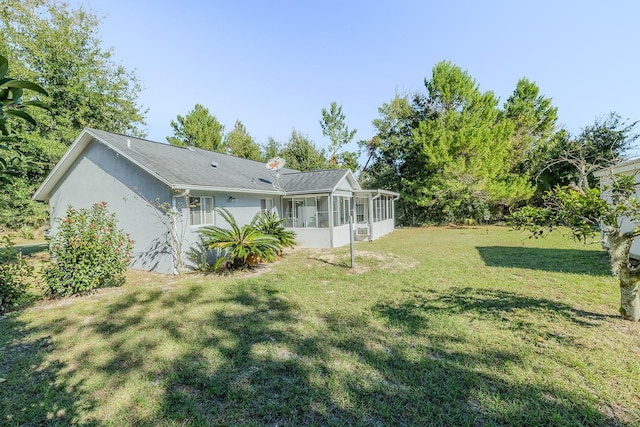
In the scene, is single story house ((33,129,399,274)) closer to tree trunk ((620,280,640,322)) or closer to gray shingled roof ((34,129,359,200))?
gray shingled roof ((34,129,359,200))

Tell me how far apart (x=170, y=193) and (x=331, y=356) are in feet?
24.2

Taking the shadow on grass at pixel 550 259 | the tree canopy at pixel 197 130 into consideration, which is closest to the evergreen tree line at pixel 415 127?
the shadow on grass at pixel 550 259

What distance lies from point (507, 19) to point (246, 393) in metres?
11.9

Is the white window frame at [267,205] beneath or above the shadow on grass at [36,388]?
above

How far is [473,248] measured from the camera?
1210 centimetres

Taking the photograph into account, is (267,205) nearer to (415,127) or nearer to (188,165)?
(188,165)

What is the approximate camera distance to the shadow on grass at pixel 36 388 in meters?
2.85

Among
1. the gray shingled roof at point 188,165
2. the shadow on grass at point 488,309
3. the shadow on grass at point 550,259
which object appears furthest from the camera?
the gray shingled roof at point 188,165

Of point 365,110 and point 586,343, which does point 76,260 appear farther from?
point 365,110

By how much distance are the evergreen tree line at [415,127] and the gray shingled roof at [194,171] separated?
17.3ft

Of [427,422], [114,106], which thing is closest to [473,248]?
[427,422]

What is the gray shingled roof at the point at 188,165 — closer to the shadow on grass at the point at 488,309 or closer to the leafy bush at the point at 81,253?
the leafy bush at the point at 81,253

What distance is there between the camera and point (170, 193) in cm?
897

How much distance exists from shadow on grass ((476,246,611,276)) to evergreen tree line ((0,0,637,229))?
16.5 ft
